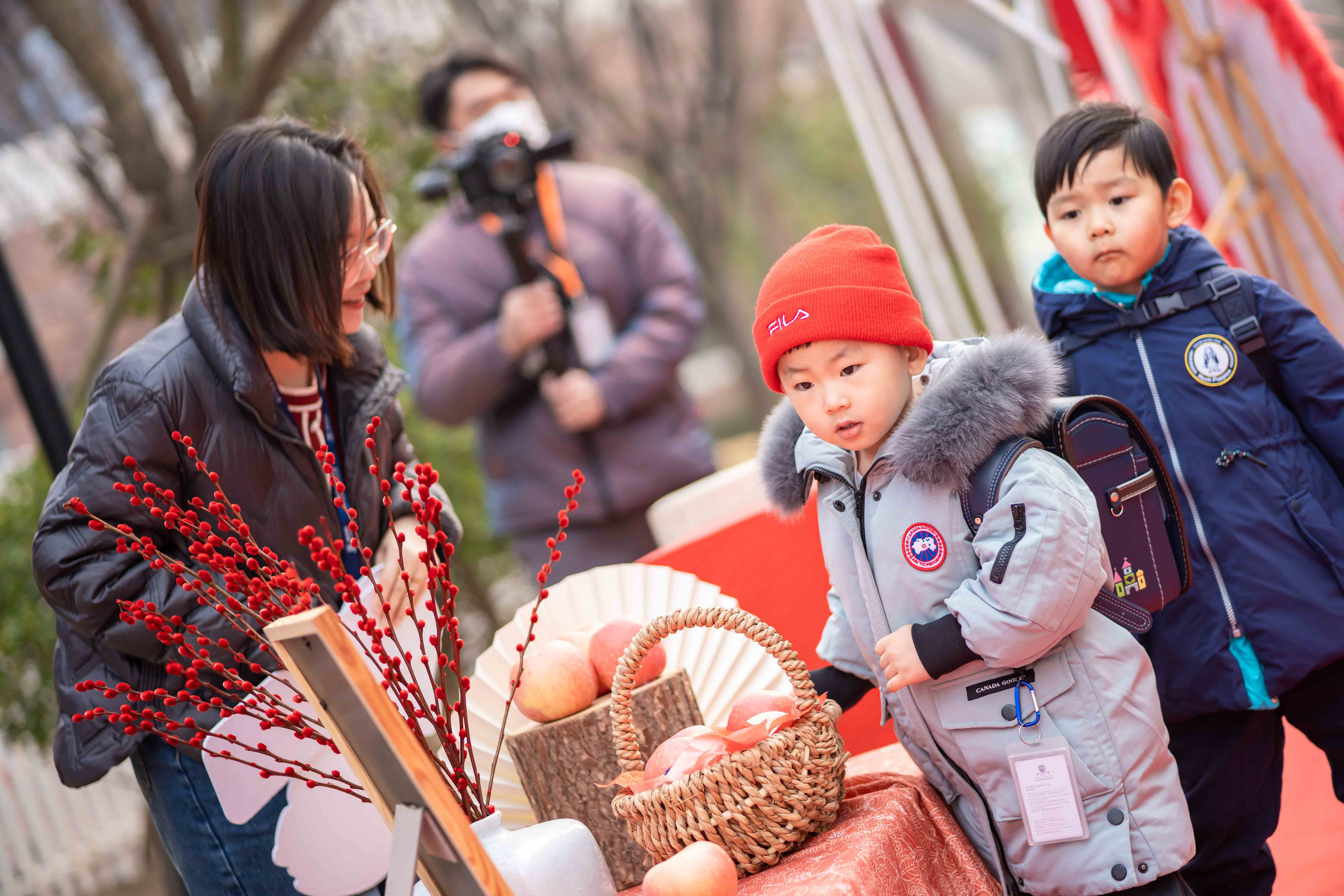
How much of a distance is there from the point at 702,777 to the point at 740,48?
26.5 ft

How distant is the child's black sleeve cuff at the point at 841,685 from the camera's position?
1.53 m

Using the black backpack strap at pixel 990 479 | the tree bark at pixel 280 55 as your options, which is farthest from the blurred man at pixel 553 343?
the black backpack strap at pixel 990 479

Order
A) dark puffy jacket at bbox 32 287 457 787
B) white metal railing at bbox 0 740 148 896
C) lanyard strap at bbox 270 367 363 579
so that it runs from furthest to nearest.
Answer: white metal railing at bbox 0 740 148 896
lanyard strap at bbox 270 367 363 579
dark puffy jacket at bbox 32 287 457 787

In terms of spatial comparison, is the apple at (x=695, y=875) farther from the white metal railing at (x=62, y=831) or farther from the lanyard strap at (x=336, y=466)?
Result: the white metal railing at (x=62, y=831)

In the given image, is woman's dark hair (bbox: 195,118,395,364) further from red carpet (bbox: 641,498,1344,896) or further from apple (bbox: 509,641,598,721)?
red carpet (bbox: 641,498,1344,896)

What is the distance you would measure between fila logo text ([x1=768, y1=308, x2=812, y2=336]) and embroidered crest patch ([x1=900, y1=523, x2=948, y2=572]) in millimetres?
283

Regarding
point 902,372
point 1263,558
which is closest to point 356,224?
point 902,372

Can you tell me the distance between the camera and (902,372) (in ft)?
4.63

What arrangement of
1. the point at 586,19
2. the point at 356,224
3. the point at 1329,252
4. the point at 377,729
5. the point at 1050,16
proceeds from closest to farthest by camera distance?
the point at 377,729
the point at 356,224
the point at 1329,252
the point at 1050,16
the point at 586,19

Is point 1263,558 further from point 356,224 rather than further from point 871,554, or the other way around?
point 356,224

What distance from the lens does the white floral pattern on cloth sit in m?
1.55

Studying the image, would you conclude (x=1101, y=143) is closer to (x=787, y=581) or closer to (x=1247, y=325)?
(x=1247, y=325)

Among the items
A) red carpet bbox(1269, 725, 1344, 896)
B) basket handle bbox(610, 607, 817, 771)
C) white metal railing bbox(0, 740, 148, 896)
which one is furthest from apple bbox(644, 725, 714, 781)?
white metal railing bbox(0, 740, 148, 896)

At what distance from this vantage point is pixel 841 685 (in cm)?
153
